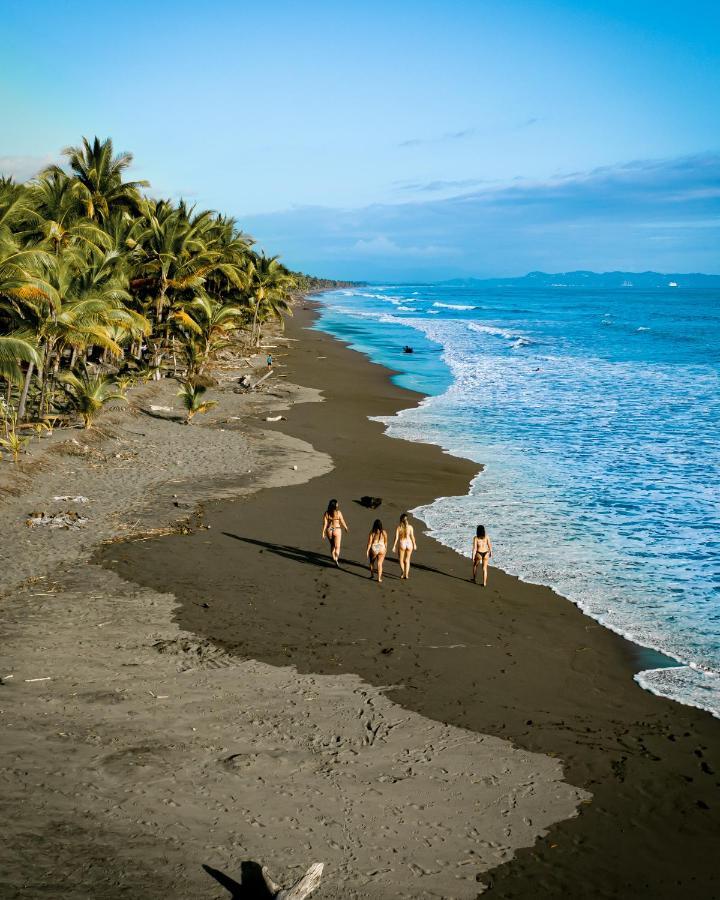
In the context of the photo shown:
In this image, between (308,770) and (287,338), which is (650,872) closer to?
A: (308,770)

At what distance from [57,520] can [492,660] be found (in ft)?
30.9

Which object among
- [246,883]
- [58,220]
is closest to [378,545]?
[246,883]

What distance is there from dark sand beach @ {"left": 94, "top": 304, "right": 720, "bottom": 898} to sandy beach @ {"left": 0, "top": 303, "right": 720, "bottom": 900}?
0.04m

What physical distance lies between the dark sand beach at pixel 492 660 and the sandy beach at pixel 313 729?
40mm

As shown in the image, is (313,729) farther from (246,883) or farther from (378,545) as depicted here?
(378,545)

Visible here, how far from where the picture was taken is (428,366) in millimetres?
49438

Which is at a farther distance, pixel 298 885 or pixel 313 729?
pixel 313 729

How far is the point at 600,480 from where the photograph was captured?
21.8m

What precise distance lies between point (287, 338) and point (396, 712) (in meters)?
52.6

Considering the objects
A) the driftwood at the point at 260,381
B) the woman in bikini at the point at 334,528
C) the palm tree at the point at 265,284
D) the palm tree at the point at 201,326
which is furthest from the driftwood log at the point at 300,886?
the palm tree at the point at 265,284

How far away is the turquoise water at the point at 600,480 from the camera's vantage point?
519 inches

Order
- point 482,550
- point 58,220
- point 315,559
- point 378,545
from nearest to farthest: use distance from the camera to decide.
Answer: point 378,545 < point 482,550 < point 315,559 < point 58,220

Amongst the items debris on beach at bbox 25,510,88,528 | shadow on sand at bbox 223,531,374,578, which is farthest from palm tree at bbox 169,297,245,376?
shadow on sand at bbox 223,531,374,578

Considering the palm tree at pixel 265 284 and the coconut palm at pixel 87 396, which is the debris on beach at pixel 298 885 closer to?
the coconut palm at pixel 87 396
